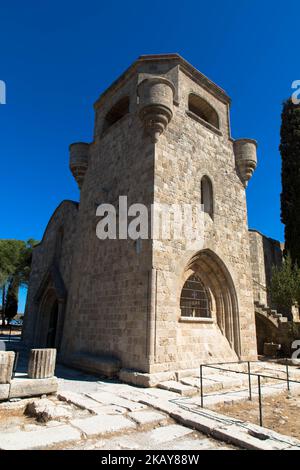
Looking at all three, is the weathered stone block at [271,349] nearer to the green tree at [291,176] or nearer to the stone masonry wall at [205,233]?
the stone masonry wall at [205,233]

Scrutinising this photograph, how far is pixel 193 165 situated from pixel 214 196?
52.6 inches

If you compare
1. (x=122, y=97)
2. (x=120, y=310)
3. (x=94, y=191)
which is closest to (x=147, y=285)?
(x=120, y=310)

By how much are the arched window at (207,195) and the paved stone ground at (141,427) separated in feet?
19.4

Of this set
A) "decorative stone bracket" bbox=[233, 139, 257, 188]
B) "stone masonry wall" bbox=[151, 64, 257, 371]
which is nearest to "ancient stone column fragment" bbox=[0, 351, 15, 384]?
"stone masonry wall" bbox=[151, 64, 257, 371]

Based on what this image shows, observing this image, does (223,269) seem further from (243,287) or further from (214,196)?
(214,196)

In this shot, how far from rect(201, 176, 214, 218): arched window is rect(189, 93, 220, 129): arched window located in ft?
9.03

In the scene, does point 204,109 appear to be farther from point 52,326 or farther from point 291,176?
point 52,326

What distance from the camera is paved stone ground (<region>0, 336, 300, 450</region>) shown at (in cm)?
379

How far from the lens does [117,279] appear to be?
9.15 m

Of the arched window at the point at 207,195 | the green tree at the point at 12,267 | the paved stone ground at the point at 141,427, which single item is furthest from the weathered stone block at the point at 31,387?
the green tree at the point at 12,267

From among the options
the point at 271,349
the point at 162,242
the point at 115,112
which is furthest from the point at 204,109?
the point at 271,349

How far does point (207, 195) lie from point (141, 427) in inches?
307

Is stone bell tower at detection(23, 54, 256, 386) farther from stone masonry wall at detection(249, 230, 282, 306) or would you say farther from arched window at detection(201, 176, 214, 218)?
stone masonry wall at detection(249, 230, 282, 306)

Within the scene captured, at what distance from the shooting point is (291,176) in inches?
732
